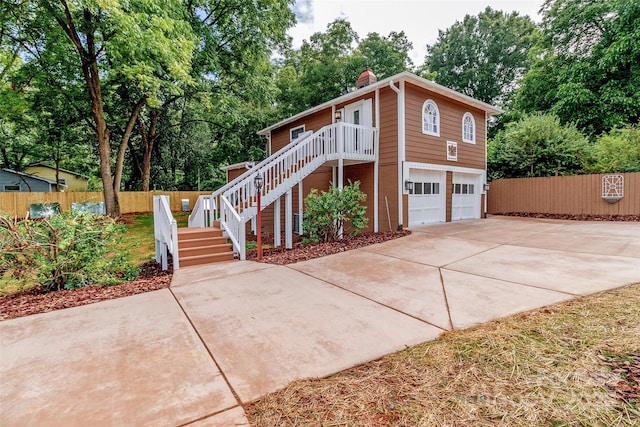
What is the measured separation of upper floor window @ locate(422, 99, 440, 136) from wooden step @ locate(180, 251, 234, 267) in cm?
718

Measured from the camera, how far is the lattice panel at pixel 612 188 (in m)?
10.2

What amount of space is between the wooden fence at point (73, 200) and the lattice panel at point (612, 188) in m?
19.3

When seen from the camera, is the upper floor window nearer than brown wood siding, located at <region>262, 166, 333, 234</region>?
Yes

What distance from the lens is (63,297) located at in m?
4.29

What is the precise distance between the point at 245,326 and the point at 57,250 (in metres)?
3.58

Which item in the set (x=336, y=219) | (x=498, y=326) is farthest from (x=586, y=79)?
(x=498, y=326)

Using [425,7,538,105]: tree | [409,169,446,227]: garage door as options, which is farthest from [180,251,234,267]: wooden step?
[425,7,538,105]: tree

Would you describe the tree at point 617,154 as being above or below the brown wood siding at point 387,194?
above

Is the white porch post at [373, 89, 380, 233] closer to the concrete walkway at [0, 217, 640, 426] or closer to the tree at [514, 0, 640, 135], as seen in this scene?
the concrete walkway at [0, 217, 640, 426]

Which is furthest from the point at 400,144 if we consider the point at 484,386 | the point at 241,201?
the point at 484,386

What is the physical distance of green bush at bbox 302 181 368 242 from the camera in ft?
25.0

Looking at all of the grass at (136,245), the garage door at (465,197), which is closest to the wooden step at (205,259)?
the grass at (136,245)

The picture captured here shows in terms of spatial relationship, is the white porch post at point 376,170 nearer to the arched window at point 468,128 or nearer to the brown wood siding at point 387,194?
the brown wood siding at point 387,194

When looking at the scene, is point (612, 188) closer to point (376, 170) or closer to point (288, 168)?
point (376, 170)
